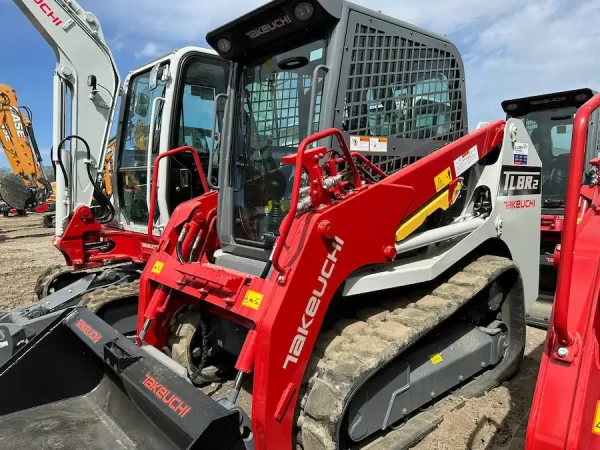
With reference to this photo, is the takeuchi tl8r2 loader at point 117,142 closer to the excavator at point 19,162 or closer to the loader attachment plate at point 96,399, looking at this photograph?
the loader attachment plate at point 96,399

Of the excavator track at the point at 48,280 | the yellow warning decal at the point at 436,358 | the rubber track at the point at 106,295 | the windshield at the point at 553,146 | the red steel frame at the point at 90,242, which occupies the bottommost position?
the excavator track at the point at 48,280

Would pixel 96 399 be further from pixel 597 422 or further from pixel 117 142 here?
pixel 117 142

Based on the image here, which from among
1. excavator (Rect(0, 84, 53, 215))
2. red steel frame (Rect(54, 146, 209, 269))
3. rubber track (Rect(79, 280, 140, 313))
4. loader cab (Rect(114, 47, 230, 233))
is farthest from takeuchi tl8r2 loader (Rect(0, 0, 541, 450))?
excavator (Rect(0, 84, 53, 215))

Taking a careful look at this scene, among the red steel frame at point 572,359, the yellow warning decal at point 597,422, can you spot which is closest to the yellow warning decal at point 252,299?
the red steel frame at point 572,359

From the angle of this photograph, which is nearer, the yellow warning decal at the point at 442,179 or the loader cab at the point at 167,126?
the yellow warning decal at the point at 442,179

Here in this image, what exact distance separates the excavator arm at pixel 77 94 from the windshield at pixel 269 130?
3.30 meters

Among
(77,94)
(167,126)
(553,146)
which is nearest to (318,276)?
(167,126)

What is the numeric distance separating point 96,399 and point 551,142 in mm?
6277

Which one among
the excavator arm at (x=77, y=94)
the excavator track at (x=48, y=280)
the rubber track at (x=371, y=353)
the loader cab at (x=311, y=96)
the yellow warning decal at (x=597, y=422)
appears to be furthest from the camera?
the excavator arm at (x=77, y=94)

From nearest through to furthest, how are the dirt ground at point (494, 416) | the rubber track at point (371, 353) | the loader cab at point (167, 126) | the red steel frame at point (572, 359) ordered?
1. the red steel frame at point (572, 359)
2. the rubber track at point (371, 353)
3. the dirt ground at point (494, 416)
4. the loader cab at point (167, 126)

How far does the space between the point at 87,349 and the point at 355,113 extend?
217cm

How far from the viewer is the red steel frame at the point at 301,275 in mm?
2254

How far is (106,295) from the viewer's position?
4336mm

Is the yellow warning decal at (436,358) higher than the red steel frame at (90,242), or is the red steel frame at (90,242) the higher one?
the red steel frame at (90,242)
